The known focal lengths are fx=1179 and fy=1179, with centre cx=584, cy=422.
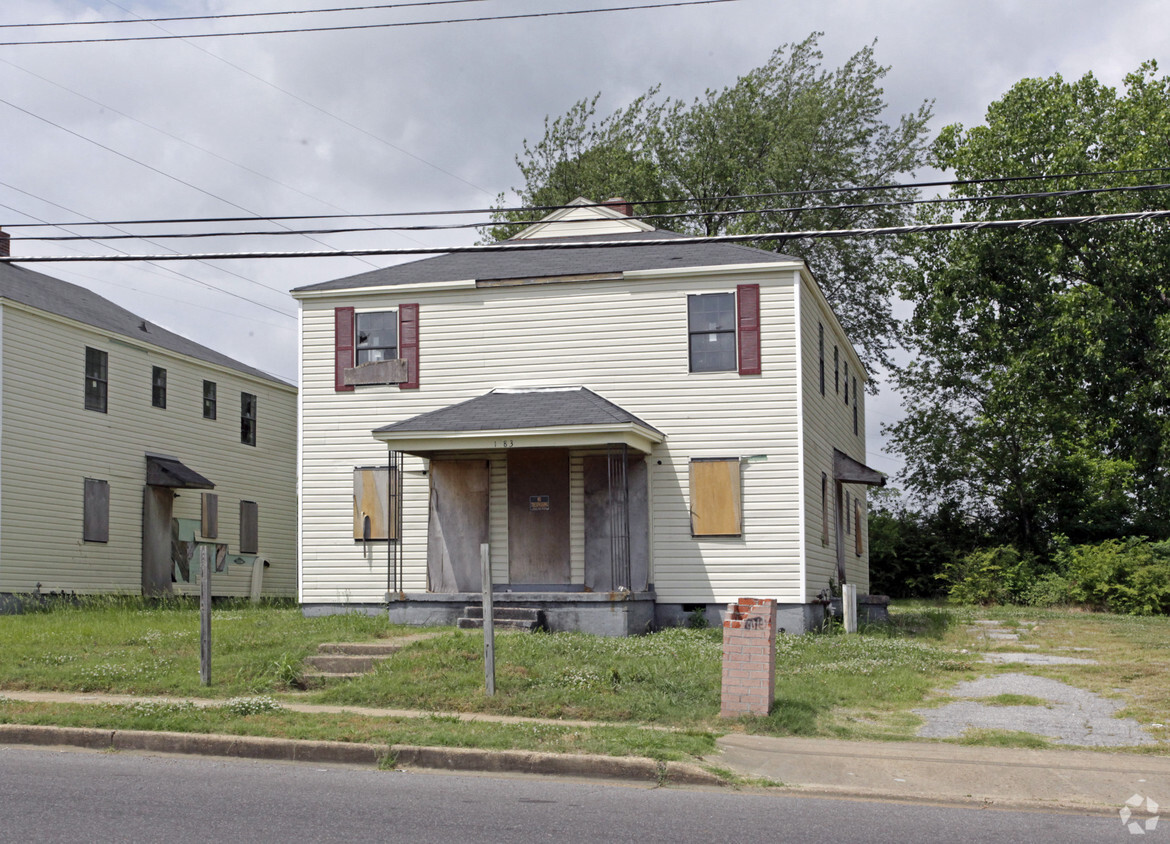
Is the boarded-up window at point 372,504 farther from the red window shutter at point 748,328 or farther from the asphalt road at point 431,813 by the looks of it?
the asphalt road at point 431,813

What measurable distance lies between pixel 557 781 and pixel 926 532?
30556 mm

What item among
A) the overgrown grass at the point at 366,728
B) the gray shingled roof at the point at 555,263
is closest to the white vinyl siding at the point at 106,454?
the gray shingled roof at the point at 555,263

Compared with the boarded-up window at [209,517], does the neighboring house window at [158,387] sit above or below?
above

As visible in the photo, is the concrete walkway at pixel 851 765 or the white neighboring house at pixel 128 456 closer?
the concrete walkway at pixel 851 765

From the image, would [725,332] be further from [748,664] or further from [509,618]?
[748,664]

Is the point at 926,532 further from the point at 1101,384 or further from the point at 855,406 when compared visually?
the point at 855,406

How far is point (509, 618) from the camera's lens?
17.1m

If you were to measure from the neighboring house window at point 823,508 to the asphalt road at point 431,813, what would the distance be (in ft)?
42.0

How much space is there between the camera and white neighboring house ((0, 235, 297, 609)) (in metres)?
23.5

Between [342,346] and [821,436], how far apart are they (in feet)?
28.7

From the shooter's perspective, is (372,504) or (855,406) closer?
(372,504)

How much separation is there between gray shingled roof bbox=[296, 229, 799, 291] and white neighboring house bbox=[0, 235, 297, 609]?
23.4 ft

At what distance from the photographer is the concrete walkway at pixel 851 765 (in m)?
8.66

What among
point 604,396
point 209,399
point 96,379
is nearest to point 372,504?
point 604,396
